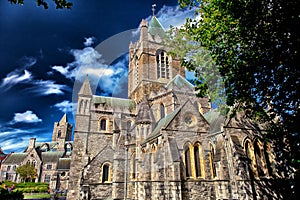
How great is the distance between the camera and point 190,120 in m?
18.3

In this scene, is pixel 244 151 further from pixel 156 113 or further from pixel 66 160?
pixel 66 160

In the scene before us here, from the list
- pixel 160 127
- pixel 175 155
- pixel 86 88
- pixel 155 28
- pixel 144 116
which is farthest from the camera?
pixel 155 28

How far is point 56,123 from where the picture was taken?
90875mm

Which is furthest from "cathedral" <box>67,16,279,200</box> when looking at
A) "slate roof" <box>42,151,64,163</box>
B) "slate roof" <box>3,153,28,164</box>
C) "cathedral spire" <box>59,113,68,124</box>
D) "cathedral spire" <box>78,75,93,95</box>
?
"cathedral spire" <box>59,113,68,124</box>

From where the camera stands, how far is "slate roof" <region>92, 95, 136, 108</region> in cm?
3338

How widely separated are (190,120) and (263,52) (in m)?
10.1

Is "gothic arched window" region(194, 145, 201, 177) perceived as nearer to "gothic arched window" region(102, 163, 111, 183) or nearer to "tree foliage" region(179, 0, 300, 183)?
"tree foliage" region(179, 0, 300, 183)

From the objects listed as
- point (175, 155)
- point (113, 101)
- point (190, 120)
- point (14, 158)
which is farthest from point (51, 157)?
point (175, 155)

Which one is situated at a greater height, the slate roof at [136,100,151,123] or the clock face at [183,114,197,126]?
the slate roof at [136,100,151,123]

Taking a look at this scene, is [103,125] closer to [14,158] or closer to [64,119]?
[14,158]

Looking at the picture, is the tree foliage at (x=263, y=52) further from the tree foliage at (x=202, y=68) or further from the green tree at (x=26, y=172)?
the green tree at (x=26, y=172)

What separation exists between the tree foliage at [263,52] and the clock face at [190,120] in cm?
765

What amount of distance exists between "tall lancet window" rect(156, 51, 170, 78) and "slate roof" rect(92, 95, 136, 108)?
716cm

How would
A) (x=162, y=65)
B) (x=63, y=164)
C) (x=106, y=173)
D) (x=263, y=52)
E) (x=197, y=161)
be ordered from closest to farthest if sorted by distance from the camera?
(x=263, y=52) < (x=197, y=161) < (x=106, y=173) < (x=162, y=65) < (x=63, y=164)
